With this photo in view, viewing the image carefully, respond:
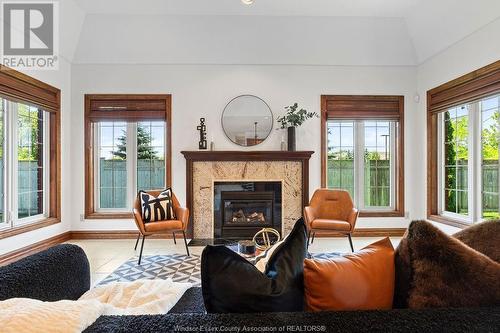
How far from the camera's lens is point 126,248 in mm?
3842

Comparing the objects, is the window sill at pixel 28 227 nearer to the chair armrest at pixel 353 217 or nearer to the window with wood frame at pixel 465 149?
the chair armrest at pixel 353 217

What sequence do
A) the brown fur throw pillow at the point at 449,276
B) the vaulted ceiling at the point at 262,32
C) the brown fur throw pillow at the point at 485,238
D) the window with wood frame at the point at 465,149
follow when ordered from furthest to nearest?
the vaulted ceiling at the point at 262,32
the window with wood frame at the point at 465,149
the brown fur throw pillow at the point at 485,238
the brown fur throw pillow at the point at 449,276

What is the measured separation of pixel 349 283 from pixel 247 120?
12.1 feet

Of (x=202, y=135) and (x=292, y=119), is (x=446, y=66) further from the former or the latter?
(x=202, y=135)

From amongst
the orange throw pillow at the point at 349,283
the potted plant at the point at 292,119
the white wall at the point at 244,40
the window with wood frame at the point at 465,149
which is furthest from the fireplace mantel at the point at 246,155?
the orange throw pillow at the point at 349,283

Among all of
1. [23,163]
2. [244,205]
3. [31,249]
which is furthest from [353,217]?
[23,163]

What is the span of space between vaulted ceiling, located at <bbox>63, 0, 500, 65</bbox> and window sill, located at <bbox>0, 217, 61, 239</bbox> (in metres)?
2.37

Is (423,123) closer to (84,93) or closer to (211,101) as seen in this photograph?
(211,101)

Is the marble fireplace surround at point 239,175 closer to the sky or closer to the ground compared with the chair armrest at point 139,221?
closer to the sky

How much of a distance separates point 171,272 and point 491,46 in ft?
13.8

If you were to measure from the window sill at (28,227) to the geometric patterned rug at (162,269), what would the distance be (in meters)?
1.34

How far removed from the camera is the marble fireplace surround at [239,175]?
4.25 m

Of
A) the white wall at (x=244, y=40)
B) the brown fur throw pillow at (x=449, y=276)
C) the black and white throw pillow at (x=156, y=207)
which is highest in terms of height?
the white wall at (x=244, y=40)

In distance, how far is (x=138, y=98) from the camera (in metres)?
4.36
